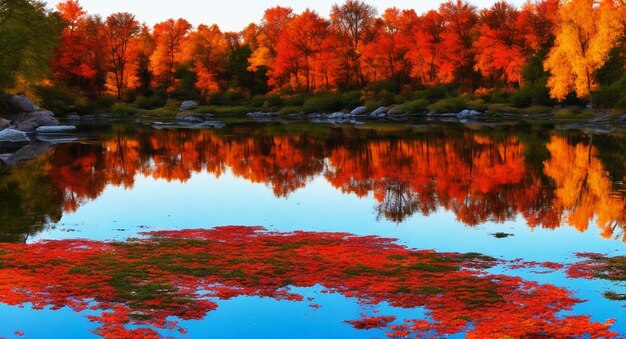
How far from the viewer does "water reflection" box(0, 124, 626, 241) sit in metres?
24.1

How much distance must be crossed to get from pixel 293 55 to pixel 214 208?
249 ft

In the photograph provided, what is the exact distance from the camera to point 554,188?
28047 mm

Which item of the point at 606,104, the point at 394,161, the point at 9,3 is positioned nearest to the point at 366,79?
the point at 606,104

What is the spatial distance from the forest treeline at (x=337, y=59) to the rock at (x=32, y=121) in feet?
11.3

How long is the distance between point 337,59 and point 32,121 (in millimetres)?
45897

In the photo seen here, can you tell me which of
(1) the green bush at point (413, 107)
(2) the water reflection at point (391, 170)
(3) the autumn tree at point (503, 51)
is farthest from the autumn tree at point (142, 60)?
(3) the autumn tree at point (503, 51)

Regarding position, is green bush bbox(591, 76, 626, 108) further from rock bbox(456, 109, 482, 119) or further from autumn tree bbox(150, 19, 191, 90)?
autumn tree bbox(150, 19, 191, 90)

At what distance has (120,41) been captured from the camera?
346 feet

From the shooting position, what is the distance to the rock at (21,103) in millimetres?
64688

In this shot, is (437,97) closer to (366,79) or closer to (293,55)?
(366,79)

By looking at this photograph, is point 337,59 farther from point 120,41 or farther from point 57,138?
point 57,138

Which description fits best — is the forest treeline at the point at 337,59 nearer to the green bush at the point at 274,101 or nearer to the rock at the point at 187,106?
the green bush at the point at 274,101

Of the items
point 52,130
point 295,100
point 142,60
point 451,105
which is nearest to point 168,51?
point 142,60

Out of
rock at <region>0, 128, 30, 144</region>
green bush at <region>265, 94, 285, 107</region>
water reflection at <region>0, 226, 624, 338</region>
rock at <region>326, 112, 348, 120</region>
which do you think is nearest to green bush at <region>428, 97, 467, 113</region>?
rock at <region>326, 112, 348, 120</region>
